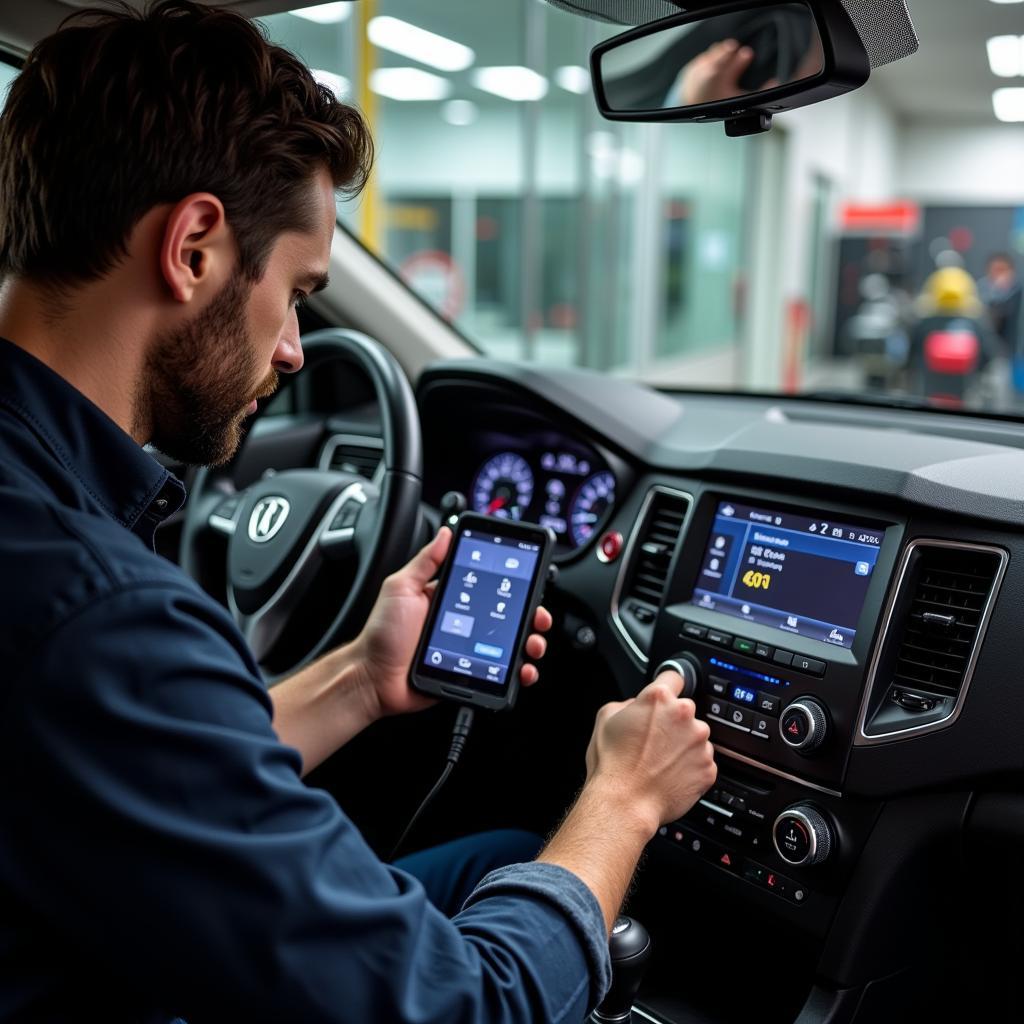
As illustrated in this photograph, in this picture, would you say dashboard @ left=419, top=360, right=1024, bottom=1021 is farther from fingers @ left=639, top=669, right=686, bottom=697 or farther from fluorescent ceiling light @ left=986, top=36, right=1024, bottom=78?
fluorescent ceiling light @ left=986, top=36, right=1024, bottom=78

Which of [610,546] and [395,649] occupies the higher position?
[610,546]

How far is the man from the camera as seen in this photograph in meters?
0.70

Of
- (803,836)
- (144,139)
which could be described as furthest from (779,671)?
(144,139)

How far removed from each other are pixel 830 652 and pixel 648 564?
0.38 m

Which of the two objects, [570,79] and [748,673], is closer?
[748,673]

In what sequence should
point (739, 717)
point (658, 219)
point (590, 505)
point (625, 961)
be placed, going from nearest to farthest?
point (625, 961) < point (739, 717) < point (590, 505) < point (658, 219)

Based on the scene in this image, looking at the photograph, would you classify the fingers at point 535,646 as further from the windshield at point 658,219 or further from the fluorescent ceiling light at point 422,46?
the fluorescent ceiling light at point 422,46

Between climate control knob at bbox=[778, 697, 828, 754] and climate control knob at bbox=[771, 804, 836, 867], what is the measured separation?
0.08 meters

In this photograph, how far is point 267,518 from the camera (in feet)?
5.86

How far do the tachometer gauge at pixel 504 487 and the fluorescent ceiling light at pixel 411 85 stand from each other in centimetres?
864

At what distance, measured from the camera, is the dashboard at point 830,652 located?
1.29 metres

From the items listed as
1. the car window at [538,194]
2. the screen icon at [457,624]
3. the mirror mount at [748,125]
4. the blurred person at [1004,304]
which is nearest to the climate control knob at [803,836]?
the screen icon at [457,624]

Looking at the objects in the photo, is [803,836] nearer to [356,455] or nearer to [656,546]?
[656,546]

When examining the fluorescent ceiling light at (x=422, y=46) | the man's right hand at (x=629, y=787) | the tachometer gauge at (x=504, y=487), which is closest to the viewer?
the man's right hand at (x=629, y=787)
